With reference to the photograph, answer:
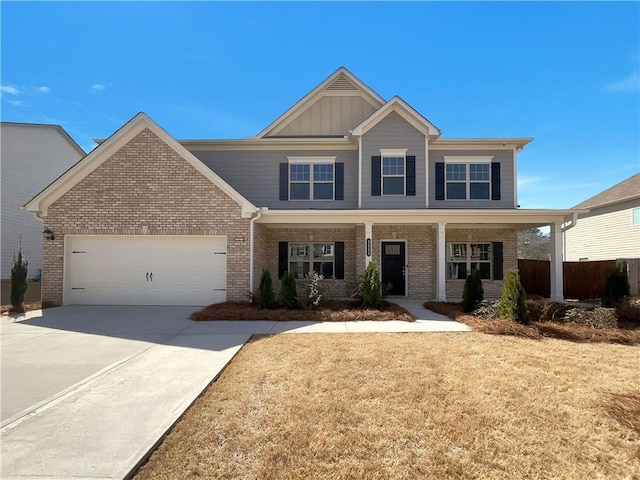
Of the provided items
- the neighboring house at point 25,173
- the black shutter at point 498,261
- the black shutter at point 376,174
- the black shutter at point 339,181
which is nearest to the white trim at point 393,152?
the black shutter at point 376,174

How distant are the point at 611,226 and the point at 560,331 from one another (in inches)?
623

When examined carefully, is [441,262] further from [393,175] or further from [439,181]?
[393,175]


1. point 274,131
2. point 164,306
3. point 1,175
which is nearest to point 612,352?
point 164,306

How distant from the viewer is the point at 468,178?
1295 centimetres

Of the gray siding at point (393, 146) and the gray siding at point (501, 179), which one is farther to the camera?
the gray siding at point (501, 179)

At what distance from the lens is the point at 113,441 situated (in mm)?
3008

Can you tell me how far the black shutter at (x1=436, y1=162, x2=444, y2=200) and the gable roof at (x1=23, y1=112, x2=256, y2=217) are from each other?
6984 millimetres

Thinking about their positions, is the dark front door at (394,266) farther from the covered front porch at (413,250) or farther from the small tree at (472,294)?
the small tree at (472,294)

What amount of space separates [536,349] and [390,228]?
730 cm

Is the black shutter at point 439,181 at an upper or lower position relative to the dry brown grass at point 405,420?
upper

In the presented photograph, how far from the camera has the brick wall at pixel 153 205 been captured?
1050 cm

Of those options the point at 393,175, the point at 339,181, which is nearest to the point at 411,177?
the point at 393,175

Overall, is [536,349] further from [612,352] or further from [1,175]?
Answer: [1,175]

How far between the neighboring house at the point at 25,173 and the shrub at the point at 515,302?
716 inches
